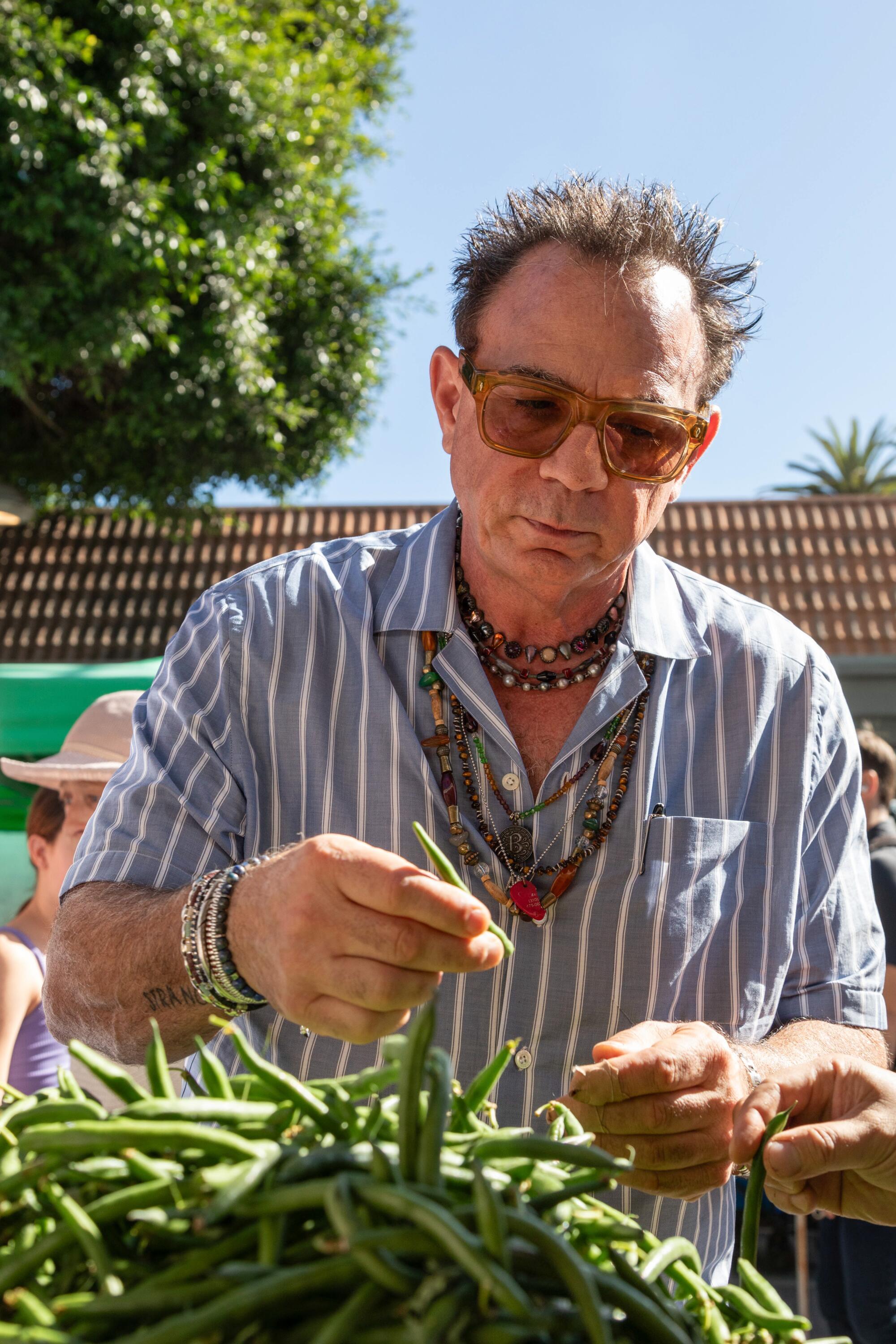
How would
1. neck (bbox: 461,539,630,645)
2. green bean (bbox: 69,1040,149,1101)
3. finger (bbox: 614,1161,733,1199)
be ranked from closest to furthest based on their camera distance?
green bean (bbox: 69,1040,149,1101)
finger (bbox: 614,1161,733,1199)
neck (bbox: 461,539,630,645)

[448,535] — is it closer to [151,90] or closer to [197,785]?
[197,785]

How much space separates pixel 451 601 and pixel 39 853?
2568 mm

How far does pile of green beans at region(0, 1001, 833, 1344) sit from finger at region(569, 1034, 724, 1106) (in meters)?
0.29

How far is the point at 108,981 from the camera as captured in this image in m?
1.57

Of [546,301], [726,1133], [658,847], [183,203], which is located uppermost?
[183,203]

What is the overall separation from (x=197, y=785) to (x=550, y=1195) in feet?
3.97

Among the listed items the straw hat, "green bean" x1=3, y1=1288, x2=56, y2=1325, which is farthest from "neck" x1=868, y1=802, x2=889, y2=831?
"green bean" x1=3, y1=1288, x2=56, y2=1325

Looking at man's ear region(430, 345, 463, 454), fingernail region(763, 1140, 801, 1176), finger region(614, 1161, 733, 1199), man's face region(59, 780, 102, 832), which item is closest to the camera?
fingernail region(763, 1140, 801, 1176)

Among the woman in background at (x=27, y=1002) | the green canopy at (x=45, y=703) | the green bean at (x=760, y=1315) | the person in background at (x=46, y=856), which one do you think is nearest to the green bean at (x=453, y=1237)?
the green bean at (x=760, y=1315)

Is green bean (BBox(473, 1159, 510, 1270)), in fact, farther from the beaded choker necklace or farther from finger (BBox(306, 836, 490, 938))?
the beaded choker necklace

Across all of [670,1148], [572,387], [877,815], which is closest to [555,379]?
[572,387]

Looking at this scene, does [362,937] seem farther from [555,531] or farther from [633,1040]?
[555,531]

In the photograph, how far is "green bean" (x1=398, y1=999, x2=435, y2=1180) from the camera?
79cm

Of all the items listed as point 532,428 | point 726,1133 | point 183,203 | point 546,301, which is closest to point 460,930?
point 726,1133
